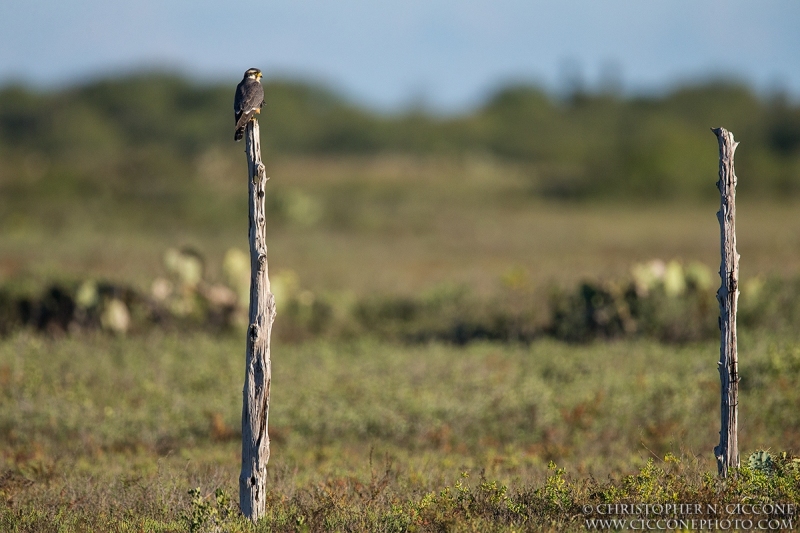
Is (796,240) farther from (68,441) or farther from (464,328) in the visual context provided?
(68,441)

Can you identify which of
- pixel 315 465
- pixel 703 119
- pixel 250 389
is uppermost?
pixel 703 119

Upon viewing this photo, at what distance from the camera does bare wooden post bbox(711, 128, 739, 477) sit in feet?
18.7

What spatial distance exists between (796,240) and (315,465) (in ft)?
48.2

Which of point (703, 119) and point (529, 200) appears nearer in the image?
point (529, 200)

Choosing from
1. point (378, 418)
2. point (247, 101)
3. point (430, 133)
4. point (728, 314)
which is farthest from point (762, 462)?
point (430, 133)

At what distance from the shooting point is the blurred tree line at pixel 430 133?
31.5 meters

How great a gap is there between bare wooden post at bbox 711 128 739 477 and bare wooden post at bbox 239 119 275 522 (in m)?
2.88

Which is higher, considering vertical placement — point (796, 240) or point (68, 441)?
point (796, 240)

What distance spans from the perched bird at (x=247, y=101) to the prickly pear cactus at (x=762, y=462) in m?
3.96

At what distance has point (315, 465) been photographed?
7.32m

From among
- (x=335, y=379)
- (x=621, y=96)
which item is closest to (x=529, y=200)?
(x=335, y=379)

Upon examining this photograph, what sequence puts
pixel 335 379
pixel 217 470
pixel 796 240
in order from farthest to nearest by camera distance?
pixel 796 240 < pixel 335 379 < pixel 217 470

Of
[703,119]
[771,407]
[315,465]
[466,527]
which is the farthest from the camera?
[703,119]

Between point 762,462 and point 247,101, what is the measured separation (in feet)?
13.6
